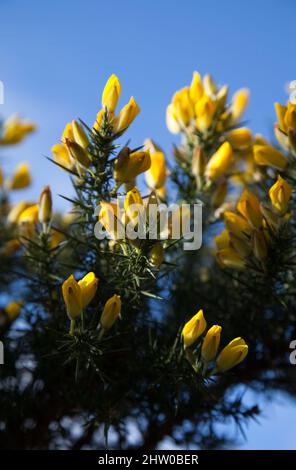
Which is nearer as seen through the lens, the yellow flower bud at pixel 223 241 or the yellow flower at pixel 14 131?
the yellow flower bud at pixel 223 241

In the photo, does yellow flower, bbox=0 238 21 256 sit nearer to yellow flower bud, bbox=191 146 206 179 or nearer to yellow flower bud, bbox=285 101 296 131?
yellow flower bud, bbox=191 146 206 179

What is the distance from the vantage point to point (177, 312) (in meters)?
1.03

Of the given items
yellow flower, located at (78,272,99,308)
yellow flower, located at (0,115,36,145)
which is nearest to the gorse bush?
yellow flower, located at (78,272,99,308)

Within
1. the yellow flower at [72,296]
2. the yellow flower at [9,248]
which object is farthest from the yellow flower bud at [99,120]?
the yellow flower at [9,248]

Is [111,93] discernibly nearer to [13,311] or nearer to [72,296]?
[72,296]

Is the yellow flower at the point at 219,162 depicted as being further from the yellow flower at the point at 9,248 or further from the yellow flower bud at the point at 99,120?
the yellow flower at the point at 9,248

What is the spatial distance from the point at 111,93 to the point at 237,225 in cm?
28

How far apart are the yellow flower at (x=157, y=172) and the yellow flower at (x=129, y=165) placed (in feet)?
0.48

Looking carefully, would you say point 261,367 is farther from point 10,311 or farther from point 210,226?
point 10,311

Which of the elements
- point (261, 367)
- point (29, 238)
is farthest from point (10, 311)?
point (261, 367)

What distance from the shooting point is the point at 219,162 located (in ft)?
3.35

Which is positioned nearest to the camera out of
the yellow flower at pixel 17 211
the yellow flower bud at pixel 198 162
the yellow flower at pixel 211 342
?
the yellow flower at pixel 211 342

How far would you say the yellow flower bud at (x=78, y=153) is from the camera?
0.80m

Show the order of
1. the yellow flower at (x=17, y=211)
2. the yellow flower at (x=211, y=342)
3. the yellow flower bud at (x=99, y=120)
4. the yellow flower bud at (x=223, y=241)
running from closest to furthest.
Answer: the yellow flower at (x=211, y=342)
the yellow flower bud at (x=99, y=120)
the yellow flower bud at (x=223, y=241)
the yellow flower at (x=17, y=211)
